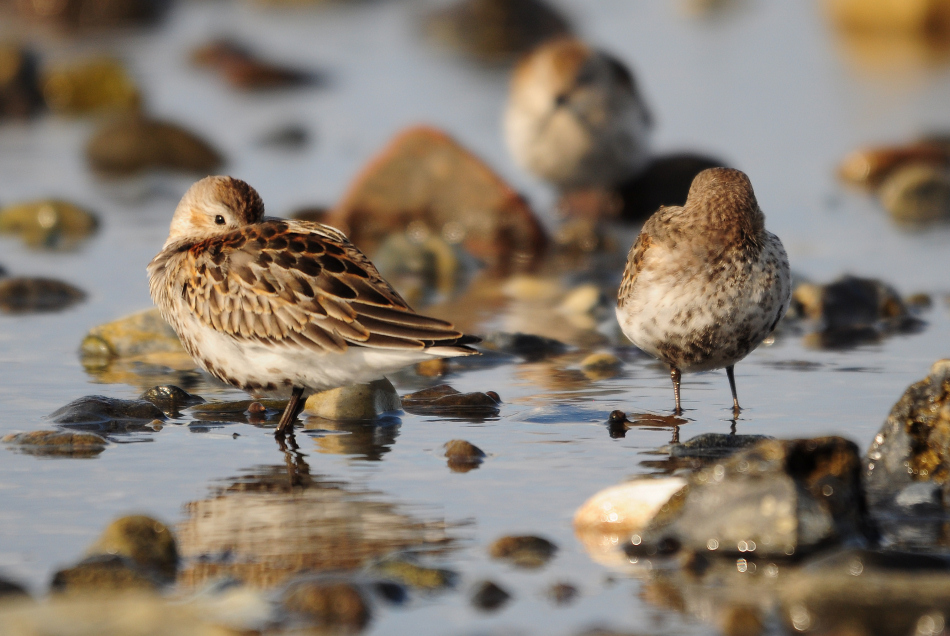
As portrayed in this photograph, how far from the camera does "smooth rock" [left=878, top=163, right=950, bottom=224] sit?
14.5 metres

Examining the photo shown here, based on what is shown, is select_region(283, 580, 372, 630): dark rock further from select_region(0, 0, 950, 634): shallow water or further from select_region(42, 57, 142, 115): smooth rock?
select_region(42, 57, 142, 115): smooth rock

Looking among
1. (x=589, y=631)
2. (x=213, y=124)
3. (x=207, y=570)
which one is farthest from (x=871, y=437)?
(x=213, y=124)

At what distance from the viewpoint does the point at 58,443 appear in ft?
23.9

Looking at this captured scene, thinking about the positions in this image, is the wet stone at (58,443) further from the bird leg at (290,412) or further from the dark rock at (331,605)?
the dark rock at (331,605)

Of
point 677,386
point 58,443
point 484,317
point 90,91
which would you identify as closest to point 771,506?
point 677,386

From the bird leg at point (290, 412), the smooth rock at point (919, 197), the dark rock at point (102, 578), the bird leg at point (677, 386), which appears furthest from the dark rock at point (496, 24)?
the dark rock at point (102, 578)

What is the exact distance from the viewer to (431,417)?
318 inches

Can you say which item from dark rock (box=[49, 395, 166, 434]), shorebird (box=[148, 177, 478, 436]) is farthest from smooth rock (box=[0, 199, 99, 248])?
shorebird (box=[148, 177, 478, 436])

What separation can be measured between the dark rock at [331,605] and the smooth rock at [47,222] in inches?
351

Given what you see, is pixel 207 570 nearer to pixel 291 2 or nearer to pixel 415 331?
pixel 415 331

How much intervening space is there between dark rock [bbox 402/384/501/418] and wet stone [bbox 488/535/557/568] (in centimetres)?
237

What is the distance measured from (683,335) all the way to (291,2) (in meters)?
25.1

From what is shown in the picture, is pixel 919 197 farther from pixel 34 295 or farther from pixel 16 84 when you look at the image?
pixel 16 84

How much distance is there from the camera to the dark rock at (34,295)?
1080 cm
